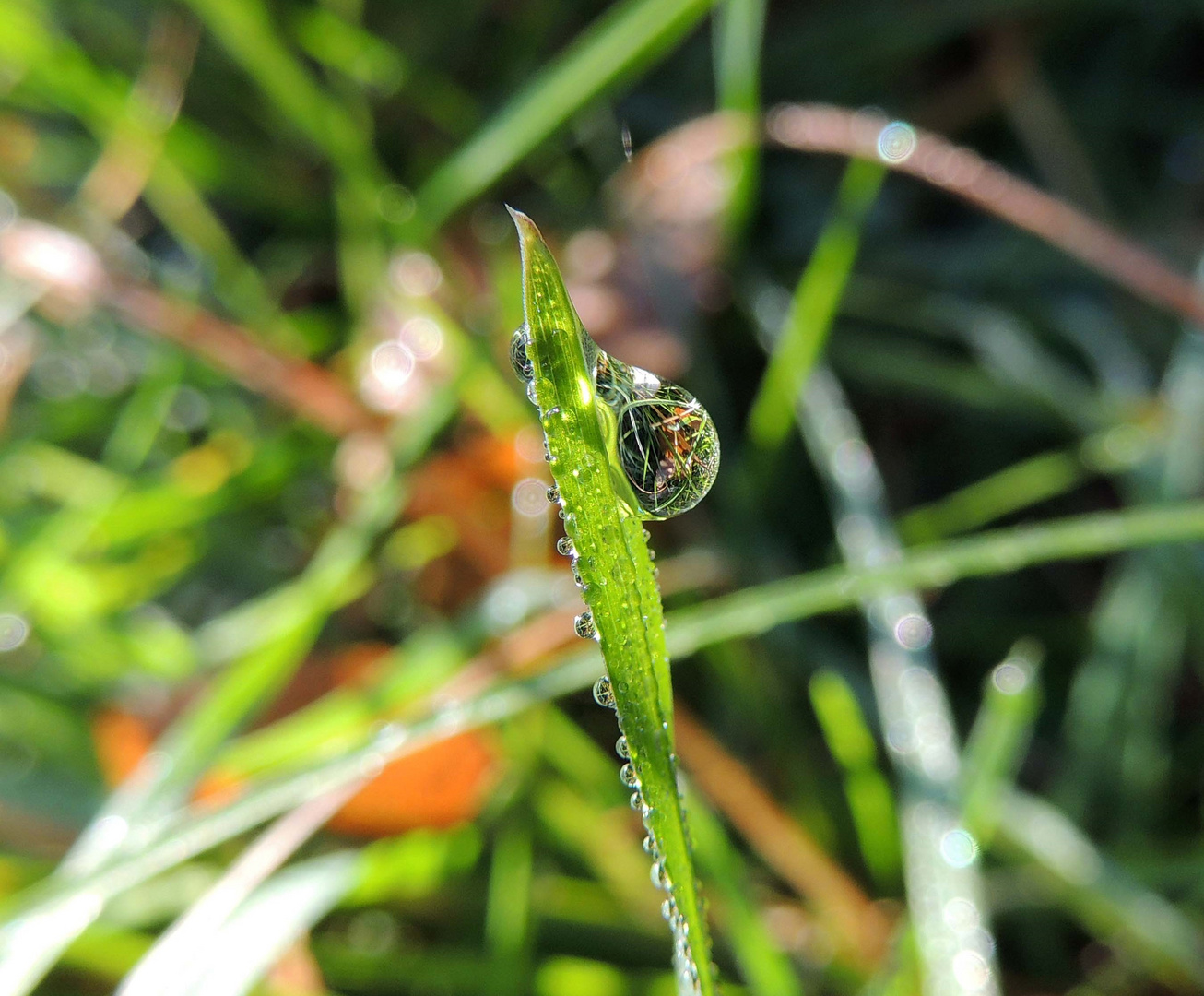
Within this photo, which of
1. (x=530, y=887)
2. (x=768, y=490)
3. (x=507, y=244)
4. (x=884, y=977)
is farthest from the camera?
(x=507, y=244)

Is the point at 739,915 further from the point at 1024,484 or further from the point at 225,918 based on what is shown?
the point at 1024,484

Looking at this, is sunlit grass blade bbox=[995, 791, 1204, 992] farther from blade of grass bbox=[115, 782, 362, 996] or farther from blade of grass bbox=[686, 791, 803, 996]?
blade of grass bbox=[115, 782, 362, 996]

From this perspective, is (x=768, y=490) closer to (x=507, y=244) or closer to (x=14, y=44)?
(x=507, y=244)

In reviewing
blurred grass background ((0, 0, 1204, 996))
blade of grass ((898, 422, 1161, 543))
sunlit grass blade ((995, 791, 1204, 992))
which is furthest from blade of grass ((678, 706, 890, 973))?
blade of grass ((898, 422, 1161, 543))

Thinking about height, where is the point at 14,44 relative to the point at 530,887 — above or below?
above

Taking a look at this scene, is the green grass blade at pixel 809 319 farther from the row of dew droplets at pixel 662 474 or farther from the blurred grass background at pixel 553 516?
the row of dew droplets at pixel 662 474

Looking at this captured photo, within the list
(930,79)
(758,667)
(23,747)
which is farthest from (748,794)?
(930,79)
